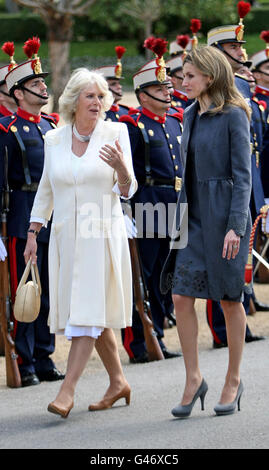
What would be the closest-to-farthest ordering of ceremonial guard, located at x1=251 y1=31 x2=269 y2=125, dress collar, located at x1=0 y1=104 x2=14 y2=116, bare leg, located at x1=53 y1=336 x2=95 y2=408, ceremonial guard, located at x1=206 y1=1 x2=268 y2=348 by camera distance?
bare leg, located at x1=53 y1=336 x2=95 y2=408, ceremonial guard, located at x1=206 y1=1 x2=268 y2=348, dress collar, located at x1=0 y1=104 x2=14 y2=116, ceremonial guard, located at x1=251 y1=31 x2=269 y2=125

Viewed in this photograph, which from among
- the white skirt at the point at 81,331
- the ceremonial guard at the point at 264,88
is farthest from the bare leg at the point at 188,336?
the ceremonial guard at the point at 264,88

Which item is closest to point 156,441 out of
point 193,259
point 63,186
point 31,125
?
point 193,259

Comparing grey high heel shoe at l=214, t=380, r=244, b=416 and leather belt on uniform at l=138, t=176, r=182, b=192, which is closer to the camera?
grey high heel shoe at l=214, t=380, r=244, b=416

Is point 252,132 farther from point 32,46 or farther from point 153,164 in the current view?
point 32,46

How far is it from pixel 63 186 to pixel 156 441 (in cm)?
139

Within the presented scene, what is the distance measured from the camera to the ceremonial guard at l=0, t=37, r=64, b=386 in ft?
23.1

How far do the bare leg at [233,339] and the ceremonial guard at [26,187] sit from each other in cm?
162

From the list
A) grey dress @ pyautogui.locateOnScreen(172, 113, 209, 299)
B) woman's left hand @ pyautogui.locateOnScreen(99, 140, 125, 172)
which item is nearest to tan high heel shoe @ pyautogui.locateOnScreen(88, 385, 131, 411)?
grey dress @ pyautogui.locateOnScreen(172, 113, 209, 299)

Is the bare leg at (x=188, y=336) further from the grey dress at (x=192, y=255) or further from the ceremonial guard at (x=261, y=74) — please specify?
the ceremonial guard at (x=261, y=74)

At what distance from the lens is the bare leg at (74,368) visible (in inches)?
230

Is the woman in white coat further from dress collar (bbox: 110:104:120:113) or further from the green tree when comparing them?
the green tree

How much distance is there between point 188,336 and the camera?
5758 mm

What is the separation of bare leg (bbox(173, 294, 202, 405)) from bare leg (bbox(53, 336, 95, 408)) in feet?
1.55

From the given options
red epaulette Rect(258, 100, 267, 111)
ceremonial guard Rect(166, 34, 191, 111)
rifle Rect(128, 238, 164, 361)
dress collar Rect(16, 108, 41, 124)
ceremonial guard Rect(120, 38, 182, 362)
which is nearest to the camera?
dress collar Rect(16, 108, 41, 124)
